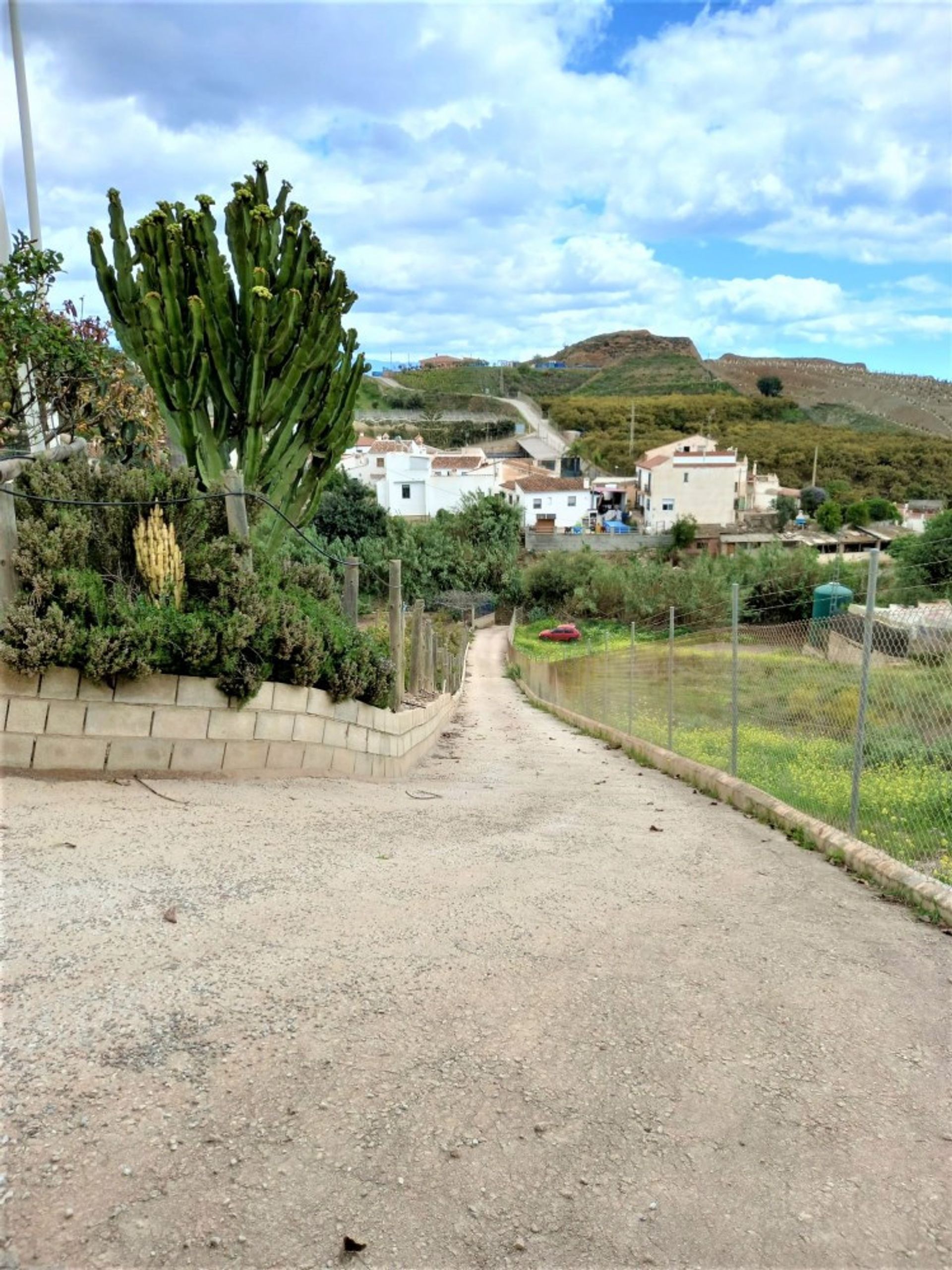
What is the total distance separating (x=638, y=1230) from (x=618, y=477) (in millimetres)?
81090

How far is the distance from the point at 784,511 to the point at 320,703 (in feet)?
Answer: 208

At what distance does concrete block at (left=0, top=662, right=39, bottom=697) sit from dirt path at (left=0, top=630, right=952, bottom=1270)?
1.77 ft

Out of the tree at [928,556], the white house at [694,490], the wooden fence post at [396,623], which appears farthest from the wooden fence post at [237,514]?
the white house at [694,490]

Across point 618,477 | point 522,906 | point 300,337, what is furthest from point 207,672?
point 618,477

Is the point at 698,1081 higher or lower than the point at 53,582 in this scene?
lower

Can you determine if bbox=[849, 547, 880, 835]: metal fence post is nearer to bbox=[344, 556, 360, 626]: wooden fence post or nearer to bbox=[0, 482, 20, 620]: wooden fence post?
bbox=[344, 556, 360, 626]: wooden fence post

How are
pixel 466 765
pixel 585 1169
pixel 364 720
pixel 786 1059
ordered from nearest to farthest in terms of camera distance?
pixel 585 1169 < pixel 786 1059 < pixel 364 720 < pixel 466 765

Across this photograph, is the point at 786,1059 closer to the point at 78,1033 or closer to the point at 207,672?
the point at 78,1033

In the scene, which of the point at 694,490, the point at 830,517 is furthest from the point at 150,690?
the point at 830,517

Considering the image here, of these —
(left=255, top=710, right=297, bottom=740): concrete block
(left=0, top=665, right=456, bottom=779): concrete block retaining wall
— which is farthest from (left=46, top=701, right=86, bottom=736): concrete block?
(left=255, top=710, right=297, bottom=740): concrete block

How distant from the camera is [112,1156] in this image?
2152mm

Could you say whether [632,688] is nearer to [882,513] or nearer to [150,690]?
[150,690]

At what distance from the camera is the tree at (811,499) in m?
69.4

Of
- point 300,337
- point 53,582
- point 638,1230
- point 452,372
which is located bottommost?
point 638,1230
